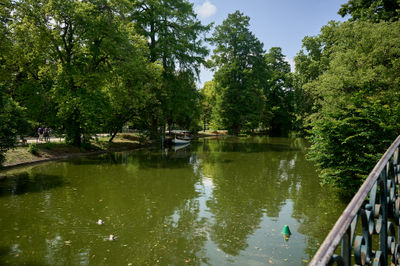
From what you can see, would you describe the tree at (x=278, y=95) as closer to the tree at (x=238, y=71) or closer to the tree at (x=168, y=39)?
the tree at (x=238, y=71)

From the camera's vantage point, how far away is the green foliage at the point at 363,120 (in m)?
9.91

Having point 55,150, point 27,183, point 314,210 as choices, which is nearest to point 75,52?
point 55,150

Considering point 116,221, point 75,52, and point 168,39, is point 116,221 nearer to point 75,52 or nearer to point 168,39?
point 75,52

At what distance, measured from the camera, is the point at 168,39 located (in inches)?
1299

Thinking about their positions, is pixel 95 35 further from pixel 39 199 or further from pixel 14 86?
pixel 39 199

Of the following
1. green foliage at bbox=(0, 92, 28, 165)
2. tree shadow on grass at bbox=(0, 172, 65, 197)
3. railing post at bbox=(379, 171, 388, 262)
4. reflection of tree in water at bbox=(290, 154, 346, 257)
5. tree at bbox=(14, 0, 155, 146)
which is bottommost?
reflection of tree in water at bbox=(290, 154, 346, 257)

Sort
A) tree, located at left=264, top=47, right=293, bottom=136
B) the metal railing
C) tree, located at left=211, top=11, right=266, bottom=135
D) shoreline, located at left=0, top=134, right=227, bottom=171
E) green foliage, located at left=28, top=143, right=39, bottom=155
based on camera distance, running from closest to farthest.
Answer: the metal railing → shoreline, located at left=0, top=134, right=227, bottom=171 → green foliage, located at left=28, top=143, right=39, bottom=155 → tree, located at left=211, top=11, right=266, bottom=135 → tree, located at left=264, top=47, right=293, bottom=136

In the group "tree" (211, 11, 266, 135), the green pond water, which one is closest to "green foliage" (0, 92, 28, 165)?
the green pond water

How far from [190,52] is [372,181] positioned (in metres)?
34.5

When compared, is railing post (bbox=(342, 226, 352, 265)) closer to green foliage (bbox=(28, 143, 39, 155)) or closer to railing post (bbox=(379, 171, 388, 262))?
railing post (bbox=(379, 171, 388, 262))

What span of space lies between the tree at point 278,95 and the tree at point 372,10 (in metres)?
39.1

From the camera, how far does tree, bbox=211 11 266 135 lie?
4897cm

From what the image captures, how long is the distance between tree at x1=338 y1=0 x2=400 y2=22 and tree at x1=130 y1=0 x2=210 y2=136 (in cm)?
1741

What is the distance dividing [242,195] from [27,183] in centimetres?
1085
